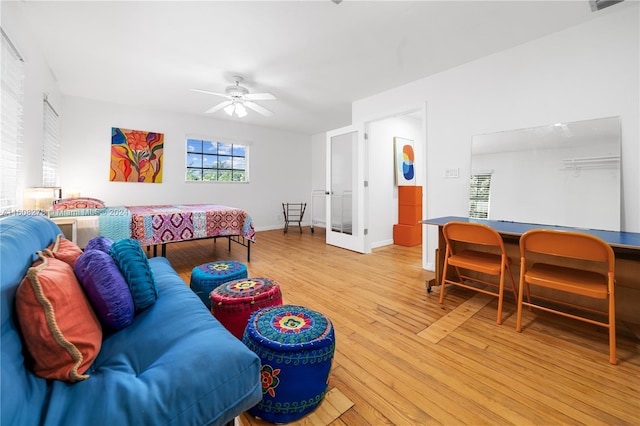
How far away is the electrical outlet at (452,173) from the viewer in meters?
3.20

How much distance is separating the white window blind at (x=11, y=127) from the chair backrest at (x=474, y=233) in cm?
356

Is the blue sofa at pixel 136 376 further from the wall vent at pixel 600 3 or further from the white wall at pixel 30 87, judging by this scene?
the wall vent at pixel 600 3

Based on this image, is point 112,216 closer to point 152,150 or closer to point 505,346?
point 152,150

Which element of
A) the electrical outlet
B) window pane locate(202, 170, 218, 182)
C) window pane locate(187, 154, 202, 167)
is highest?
window pane locate(187, 154, 202, 167)

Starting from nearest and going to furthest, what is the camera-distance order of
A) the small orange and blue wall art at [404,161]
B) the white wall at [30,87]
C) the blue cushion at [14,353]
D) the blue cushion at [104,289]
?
the blue cushion at [14,353] → the blue cushion at [104,289] → the white wall at [30,87] → the small orange and blue wall art at [404,161]

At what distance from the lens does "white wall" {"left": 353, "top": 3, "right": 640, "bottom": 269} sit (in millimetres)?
2184

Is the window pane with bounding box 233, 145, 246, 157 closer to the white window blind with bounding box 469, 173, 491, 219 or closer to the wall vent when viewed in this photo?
the white window blind with bounding box 469, 173, 491, 219

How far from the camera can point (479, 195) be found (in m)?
2.99

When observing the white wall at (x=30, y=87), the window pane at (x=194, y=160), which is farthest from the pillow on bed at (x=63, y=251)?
the window pane at (x=194, y=160)

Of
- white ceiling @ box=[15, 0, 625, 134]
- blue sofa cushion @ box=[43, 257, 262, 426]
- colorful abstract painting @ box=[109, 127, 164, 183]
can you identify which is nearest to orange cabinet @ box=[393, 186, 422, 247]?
white ceiling @ box=[15, 0, 625, 134]

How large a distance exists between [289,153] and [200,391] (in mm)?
6588

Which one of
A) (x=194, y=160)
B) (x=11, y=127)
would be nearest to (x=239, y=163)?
(x=194, y=160)

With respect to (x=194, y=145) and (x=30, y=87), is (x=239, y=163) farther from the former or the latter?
(x=30, y=87)

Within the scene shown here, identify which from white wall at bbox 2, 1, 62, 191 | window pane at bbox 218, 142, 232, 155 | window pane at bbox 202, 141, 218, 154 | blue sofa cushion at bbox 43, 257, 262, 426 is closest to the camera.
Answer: blue sofa cushion at bbox 43, 257, 262, 426
